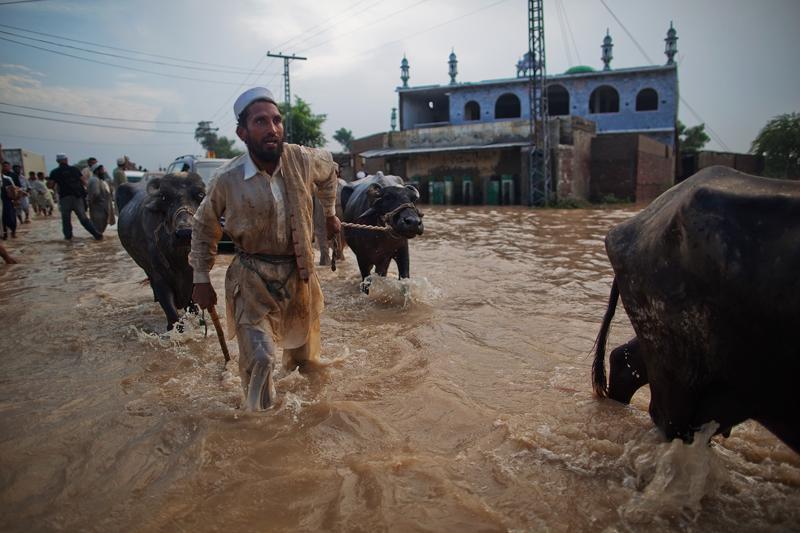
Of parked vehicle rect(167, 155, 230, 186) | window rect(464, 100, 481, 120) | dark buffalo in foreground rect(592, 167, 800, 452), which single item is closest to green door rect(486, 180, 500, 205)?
window rect(464, 100, 481, 120)

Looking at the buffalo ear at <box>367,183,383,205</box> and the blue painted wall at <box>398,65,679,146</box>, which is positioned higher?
the blue painted wall at <box>398,65,679,146</box>

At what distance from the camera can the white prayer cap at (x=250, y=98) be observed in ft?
10.2

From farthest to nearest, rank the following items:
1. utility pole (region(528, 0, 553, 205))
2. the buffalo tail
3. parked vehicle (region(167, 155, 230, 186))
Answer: utility pole (region(528, 0, 553, 205))
parked vehicle (region(167, 155, 230, 186))
the buffalo tail

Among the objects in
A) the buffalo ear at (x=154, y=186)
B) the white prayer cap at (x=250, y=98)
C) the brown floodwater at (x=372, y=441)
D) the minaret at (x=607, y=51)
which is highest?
the minaret at (x=607, y=51)

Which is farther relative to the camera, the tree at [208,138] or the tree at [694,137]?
the tree at [208,138]

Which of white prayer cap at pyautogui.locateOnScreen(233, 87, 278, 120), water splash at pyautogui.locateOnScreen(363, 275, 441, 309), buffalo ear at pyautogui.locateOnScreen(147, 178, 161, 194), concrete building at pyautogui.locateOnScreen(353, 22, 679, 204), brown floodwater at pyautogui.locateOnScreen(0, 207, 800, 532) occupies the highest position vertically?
concrete building at pyautogui.locateOnScreen(353, 22, 679, 204)

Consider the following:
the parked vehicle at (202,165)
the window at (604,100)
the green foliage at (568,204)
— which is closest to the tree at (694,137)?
the window at (604,100)

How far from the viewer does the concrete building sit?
22.0 meters

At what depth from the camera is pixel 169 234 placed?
4.94 meters

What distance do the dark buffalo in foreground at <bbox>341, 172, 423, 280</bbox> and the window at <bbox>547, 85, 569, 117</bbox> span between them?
1141 inches

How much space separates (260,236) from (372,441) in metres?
1.35

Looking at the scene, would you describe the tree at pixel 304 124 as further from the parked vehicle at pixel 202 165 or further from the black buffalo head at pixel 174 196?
the black buffalo head at pixel 174 196

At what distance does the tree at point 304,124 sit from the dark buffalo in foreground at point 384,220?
30.5 meters

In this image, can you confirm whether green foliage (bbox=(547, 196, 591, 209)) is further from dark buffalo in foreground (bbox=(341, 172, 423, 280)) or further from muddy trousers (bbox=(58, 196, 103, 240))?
muddy trousers (bbox=(58, 196, 103, 240))
